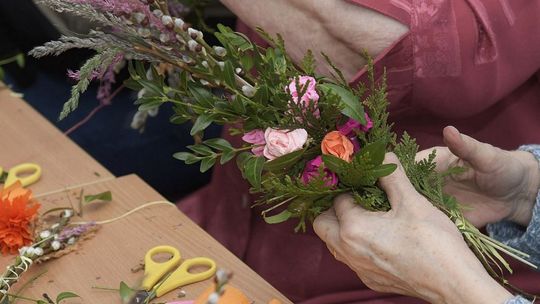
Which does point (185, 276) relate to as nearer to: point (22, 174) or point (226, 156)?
point (226, 156)

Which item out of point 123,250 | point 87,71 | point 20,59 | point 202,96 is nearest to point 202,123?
point 202,96

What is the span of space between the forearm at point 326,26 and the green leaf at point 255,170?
0.81 ft

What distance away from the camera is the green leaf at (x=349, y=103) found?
890 mm

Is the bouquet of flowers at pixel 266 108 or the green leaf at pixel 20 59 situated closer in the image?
the bouquet of flowers at pixel 266 108

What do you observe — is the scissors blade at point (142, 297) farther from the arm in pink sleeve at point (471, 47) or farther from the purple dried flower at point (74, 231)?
the arm in pink sleeve at point (471, 47)

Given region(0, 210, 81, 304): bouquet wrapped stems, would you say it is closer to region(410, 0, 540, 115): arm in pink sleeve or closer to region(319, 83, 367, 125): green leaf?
region(319, 83, 367, 125): green leaf

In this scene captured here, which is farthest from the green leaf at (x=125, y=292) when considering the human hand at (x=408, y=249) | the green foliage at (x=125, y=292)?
the human hand at (x=408, y=249)

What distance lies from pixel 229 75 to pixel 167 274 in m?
0.28

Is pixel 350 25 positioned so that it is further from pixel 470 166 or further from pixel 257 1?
pixel 470 166

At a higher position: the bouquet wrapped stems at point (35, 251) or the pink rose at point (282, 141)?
the pink rose at point (282, 141)

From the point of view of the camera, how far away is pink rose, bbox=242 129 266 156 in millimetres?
938

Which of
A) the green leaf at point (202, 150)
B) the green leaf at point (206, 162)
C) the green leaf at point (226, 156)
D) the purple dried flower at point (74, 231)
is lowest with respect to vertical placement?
the purple dried flower at point (74, 231)

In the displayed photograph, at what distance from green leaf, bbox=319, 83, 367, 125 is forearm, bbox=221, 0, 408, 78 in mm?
176

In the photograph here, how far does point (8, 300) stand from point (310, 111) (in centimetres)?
45
